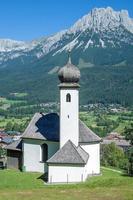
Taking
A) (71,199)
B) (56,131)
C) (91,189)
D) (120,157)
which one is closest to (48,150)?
(56,131)

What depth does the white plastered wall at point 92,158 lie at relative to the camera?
44319 millimetres

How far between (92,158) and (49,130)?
4606 millimetres

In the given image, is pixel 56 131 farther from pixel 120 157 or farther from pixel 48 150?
pixel 120 157

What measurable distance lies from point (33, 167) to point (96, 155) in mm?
5874

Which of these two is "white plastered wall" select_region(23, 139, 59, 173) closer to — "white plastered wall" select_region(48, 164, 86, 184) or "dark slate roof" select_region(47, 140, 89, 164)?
"dark slate roof" select_region(47, 140, 89, 164)

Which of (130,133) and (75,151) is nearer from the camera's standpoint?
(75,151)

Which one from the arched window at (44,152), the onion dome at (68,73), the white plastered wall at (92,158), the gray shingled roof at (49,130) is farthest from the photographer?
the arched window at (44,152)

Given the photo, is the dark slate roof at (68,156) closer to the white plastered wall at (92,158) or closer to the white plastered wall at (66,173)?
the white plastered wall at (66,173)

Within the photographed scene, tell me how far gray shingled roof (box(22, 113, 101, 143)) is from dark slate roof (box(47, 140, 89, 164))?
2.20 metres

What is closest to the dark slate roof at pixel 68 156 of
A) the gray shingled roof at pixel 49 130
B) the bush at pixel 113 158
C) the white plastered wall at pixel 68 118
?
the white plastered wall at pixel 68 118

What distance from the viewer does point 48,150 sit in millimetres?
44938

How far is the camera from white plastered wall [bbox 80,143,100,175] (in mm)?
44319

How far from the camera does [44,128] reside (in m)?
45.8

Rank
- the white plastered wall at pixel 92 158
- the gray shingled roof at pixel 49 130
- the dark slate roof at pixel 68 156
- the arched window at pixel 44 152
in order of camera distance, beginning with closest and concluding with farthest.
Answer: the dark slate roof at pixel 68 156, the white plastered wall at pixel 92 158, the gray shingled roof at pixel 49 130, the arched window at pixel 44 152
